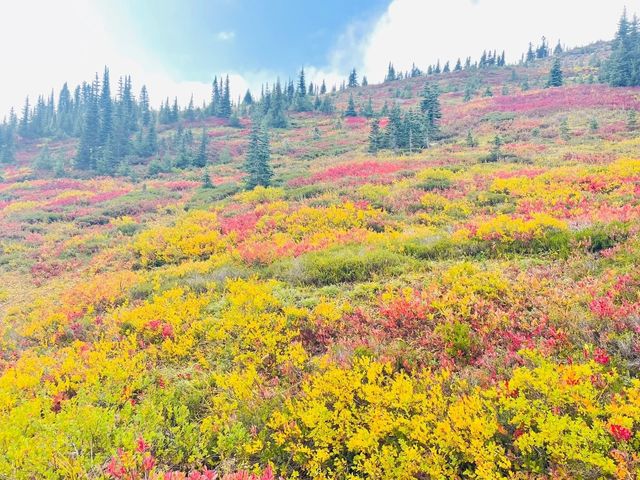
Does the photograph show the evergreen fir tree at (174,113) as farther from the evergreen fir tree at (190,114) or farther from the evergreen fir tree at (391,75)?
the evergreen fir tree at (391,75)

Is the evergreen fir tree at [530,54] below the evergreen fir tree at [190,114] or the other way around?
the other way around

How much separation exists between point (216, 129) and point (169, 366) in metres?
74.5

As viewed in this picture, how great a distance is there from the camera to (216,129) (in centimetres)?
7450

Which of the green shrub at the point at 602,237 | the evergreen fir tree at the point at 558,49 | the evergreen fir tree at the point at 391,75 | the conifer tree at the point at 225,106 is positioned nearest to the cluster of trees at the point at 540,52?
→ the evergreen fir tree at the point at 558,49

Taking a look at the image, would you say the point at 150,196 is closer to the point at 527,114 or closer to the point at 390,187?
the point at 390,187

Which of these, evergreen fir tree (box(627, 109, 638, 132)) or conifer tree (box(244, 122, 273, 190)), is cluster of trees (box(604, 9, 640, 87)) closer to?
evergreen fir tree (box(627, 109, 638, 132))

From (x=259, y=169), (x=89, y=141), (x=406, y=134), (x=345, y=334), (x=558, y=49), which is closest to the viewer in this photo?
(x=345, y=334)

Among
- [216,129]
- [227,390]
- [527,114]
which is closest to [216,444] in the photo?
[227,390]

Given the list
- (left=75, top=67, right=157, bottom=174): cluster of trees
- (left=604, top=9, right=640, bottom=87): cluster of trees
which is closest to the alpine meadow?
(left=75, top=67, right=157, bottom=174): cluster of trees

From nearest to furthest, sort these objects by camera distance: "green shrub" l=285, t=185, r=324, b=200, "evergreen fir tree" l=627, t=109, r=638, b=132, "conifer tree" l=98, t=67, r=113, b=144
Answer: "green shrub" l=285, t=185, r=324, b=200, "evergreen fir tree" l=627, t=109, r=638, b=132, "conifer tree" l=98, t=67, r=113, b=144

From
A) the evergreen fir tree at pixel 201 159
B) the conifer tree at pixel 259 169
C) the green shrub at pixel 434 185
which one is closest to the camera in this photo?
the green shrub at pixel 434 185

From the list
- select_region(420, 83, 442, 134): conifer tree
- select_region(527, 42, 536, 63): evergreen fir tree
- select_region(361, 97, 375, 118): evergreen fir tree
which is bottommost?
select_region(420, 83, 442, 134): conifer tree

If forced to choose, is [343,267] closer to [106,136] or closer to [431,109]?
[431,109]

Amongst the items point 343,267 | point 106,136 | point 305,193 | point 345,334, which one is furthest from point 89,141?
point 345,334
